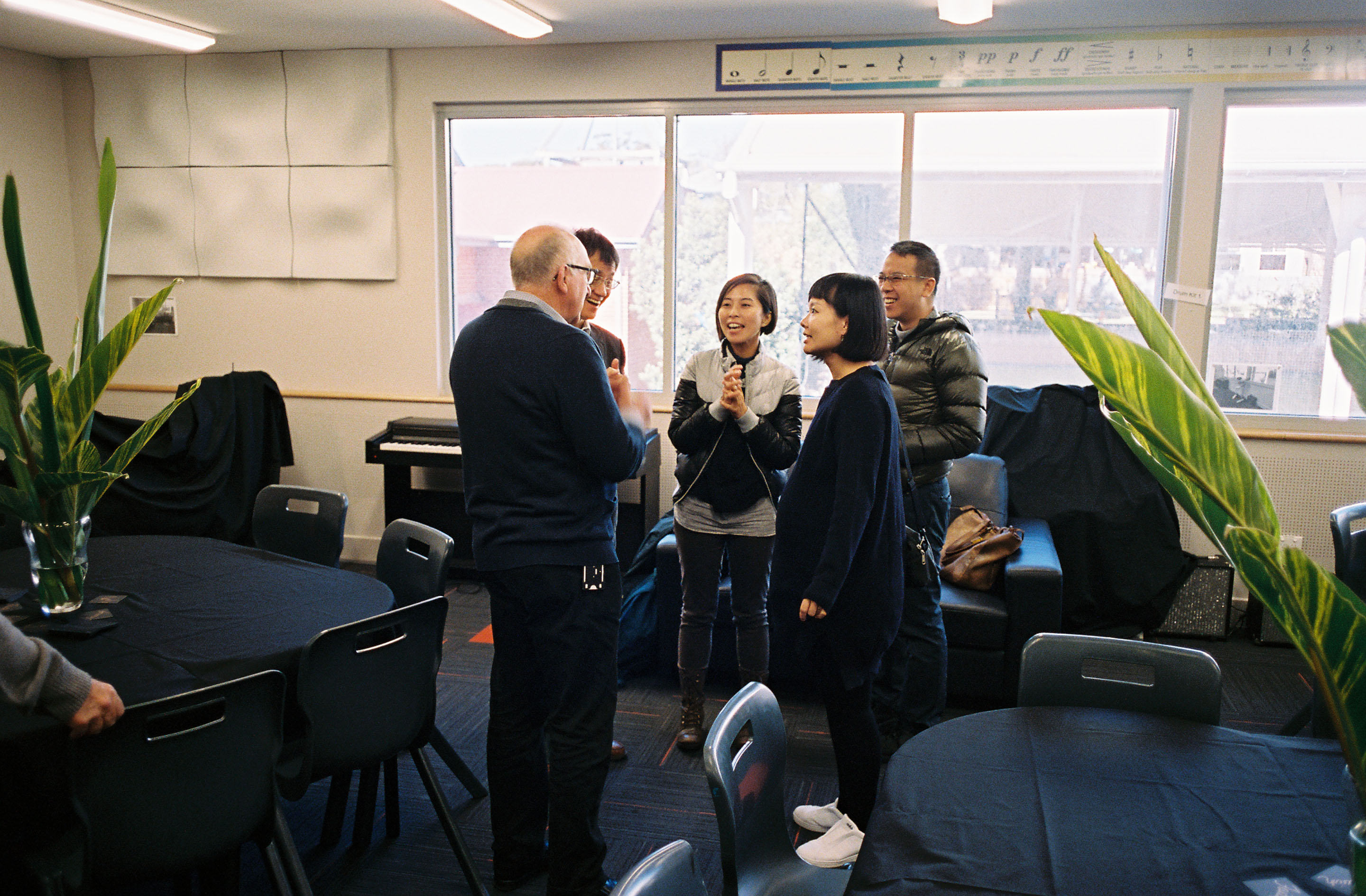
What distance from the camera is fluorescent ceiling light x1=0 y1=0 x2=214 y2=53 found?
4.00 m

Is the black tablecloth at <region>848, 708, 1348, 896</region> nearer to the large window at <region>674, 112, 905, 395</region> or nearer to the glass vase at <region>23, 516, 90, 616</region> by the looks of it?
the glass vase at <region>23, 516, 90, 616</region>

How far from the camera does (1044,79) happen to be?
14.4 ft

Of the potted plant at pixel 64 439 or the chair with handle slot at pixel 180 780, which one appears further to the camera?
the potted plant at pixel 64 439

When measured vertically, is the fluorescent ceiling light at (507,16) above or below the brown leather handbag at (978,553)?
above

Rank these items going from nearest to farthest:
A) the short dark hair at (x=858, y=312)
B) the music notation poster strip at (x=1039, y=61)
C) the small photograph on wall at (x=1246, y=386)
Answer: the short dark hair at (x=858, y=312) < the music notation poster strip at (x=1039, y=61) < the small photograph on wall at (x=1246, y=386)

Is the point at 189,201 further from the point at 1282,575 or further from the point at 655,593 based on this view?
the point at 1282,575

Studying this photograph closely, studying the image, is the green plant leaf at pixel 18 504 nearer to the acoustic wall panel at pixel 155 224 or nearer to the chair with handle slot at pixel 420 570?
the chair with handle slot at pixel 420 570

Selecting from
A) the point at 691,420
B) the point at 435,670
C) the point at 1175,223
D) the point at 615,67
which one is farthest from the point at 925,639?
the point at 615,67

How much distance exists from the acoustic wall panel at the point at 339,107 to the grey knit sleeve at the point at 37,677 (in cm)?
A: 392

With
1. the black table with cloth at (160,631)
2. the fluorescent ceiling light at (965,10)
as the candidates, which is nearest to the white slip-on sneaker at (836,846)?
the black table with cloth at (160,631)

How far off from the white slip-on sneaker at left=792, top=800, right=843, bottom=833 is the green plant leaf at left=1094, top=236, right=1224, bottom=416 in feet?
6.25

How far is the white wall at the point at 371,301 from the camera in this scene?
15.9ft

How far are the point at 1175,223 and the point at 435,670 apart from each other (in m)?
3.90

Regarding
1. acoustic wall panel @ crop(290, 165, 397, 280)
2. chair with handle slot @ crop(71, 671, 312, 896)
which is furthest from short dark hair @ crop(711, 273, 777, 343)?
acoustic wall panel @ crop(290, 165, 397, 280)
